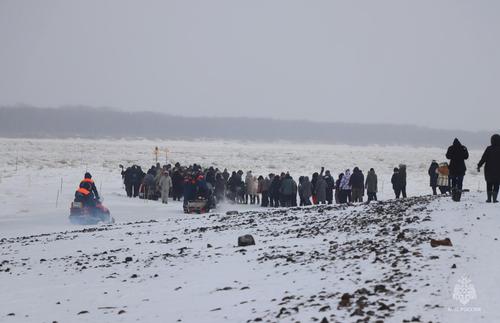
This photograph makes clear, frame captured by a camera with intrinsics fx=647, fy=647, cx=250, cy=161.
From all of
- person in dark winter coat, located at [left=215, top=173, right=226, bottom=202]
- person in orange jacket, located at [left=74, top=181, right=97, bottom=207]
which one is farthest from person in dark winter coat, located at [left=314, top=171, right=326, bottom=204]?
person in orange jacket, located at [left=74, top=181, right=97, bottom=207]

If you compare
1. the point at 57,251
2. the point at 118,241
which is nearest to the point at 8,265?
the point at 57,251

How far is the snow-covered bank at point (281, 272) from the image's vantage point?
7.81 metres

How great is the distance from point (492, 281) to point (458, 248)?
206 cm

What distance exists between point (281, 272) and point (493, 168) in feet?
29.6

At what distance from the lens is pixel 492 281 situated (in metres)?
8.02

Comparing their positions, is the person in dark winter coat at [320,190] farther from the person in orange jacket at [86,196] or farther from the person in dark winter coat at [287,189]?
the person in orange jacket at [86,196]

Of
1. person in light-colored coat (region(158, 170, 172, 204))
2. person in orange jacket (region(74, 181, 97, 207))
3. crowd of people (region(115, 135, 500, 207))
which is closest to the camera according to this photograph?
person in orange jacket (region(74, 181, 97, 207))

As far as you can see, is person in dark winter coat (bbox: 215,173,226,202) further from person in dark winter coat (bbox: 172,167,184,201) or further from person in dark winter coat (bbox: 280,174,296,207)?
person in dark winter coat (bbox: 280,174,296,207)

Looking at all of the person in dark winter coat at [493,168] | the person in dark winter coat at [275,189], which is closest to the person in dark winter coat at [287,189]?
the person in dark winter coat at [275,189]

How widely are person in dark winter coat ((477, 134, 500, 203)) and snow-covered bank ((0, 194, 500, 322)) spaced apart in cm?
64

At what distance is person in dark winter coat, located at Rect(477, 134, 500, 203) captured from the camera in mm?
16953

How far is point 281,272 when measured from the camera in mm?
10477

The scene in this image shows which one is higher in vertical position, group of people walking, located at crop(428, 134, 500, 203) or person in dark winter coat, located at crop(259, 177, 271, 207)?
group of people walking, located at crop(428, 134, 500, 203)

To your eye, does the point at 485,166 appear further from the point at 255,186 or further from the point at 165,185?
the point at 255,186
